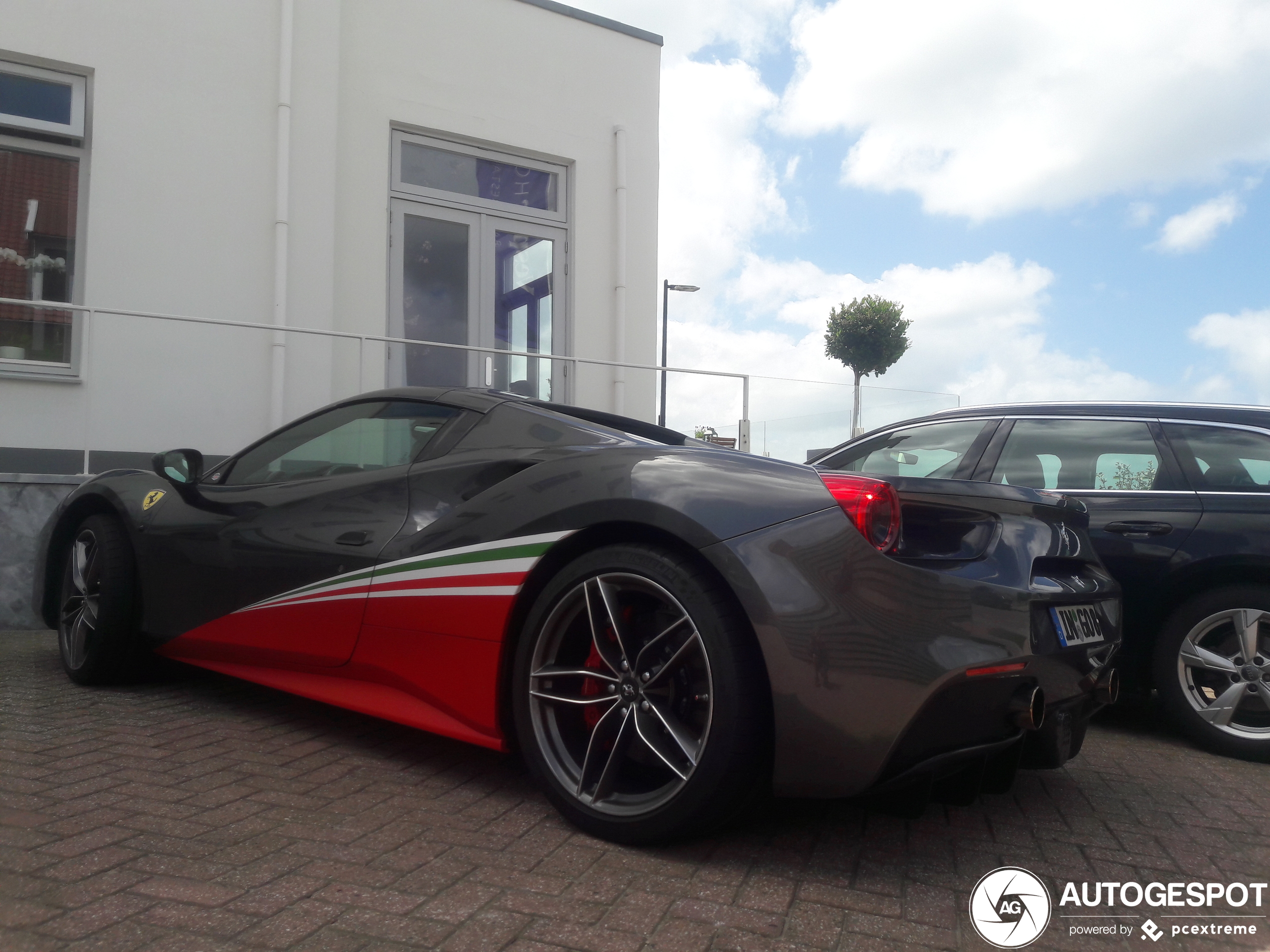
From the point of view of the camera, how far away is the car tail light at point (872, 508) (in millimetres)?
2309

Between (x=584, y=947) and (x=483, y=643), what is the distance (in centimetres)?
103

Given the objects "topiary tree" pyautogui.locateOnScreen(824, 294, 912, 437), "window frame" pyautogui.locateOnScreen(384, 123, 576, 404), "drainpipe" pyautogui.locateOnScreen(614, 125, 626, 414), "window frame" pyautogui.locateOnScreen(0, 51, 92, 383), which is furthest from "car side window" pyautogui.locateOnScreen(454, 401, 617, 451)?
"topiary tree" pyautogui.locateOnScreen(824, 294, 912, 437)

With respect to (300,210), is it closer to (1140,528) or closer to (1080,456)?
(1080,456)

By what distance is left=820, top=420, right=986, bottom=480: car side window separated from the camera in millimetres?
4535

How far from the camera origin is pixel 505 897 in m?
2.21

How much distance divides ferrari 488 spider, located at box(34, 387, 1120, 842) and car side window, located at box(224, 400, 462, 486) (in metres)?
0.02

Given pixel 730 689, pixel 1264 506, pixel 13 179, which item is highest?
pixel 13 179

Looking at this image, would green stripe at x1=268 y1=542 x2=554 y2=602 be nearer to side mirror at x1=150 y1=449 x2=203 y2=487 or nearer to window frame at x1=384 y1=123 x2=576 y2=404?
side mirror at x1=150 y1=449 x2=203 y2=487

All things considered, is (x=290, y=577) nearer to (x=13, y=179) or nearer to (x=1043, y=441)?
(x=1043, y=441)

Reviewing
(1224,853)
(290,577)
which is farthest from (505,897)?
(1224,853)

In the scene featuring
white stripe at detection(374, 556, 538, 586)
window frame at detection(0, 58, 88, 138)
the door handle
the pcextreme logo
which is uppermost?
window frame at detection(0, 58, 88, 138)

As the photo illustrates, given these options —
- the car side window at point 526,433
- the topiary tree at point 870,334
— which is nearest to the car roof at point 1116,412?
the car side window at point 526,433

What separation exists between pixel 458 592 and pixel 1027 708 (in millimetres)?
1598

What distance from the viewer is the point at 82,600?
4391 mm
